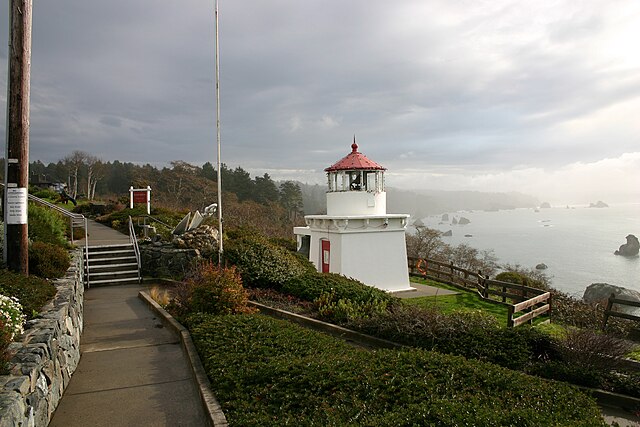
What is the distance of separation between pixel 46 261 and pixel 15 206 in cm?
189

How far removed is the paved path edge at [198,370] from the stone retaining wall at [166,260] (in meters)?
4.90

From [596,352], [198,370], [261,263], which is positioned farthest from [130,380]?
[596,352]

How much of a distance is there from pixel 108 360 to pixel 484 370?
20.4 ft

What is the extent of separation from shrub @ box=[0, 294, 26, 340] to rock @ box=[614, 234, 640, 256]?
2506 inches

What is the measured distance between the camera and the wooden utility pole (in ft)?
24.8

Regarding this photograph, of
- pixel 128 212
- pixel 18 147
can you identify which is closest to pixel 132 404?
pixel 18 147

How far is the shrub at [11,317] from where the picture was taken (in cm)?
492

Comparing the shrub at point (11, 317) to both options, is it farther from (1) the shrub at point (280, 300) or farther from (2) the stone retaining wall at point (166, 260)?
(2) the stone retaining wall at point (166, 260)

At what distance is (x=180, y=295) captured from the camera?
10125 mm

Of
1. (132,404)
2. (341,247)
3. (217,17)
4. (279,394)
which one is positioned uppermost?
(217,17)

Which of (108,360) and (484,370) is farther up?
(484,370)

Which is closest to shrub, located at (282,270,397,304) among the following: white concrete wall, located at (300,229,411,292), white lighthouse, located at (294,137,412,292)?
white concrete wall, located at (300,229,411,292)

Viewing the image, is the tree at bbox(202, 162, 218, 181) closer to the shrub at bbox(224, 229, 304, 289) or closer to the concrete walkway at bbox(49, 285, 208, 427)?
the shrub at bbox(224, 229, 304, 289)

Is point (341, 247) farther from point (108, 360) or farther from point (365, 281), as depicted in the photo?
point (108, 360)
